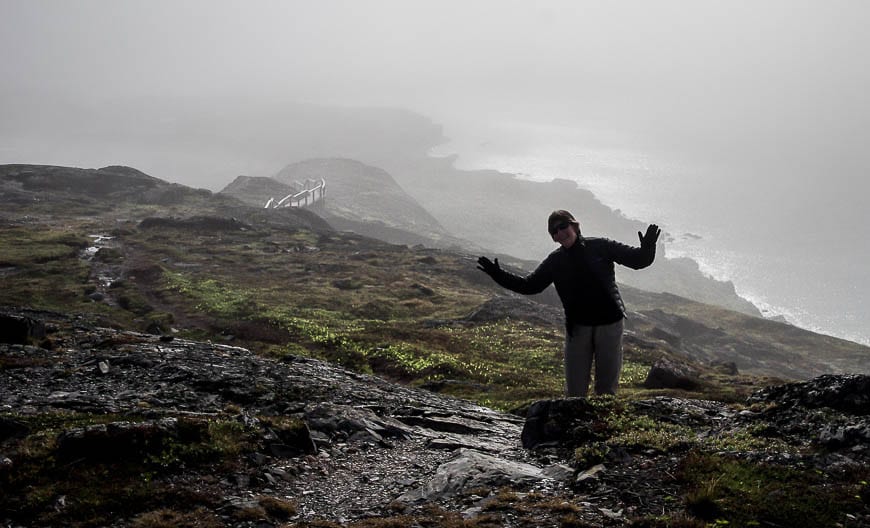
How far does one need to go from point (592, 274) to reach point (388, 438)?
675 cm

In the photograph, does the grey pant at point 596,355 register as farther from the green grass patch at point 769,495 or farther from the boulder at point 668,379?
the boulder at point 668,379

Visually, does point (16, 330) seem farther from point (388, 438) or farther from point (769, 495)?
point (769, 495)

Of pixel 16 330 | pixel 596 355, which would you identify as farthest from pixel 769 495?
pixel 16 330

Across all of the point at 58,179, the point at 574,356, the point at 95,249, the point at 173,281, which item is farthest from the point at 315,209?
the point at 574,356

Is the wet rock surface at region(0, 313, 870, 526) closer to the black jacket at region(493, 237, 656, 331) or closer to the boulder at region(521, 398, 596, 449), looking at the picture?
the boulder at region(521, 398, 596, 449)

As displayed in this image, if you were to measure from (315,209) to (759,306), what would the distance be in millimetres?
160611

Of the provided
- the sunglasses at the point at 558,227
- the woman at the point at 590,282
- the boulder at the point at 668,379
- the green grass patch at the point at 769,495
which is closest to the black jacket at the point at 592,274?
the woman at the point at 590,282

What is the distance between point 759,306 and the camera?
648 ft

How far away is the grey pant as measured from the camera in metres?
12.2

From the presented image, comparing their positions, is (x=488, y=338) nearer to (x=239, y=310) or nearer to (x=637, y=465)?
(x=239, y=310)

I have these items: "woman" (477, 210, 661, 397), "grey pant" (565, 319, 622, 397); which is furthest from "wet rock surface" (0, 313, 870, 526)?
"woman" (477, 210, 661, 397)

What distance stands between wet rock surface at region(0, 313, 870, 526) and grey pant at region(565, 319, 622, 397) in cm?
63

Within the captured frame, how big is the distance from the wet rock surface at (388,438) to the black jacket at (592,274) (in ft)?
7.39

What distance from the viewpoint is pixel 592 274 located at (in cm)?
1207
